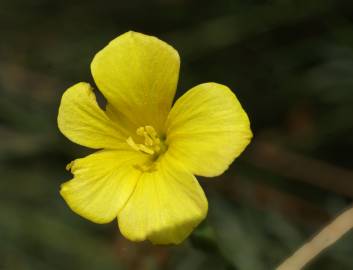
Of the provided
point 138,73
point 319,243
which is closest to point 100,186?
point 138,73

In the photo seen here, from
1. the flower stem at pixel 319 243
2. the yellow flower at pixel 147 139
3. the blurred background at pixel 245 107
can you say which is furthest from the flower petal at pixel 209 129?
the blurred background at pixel 245 107

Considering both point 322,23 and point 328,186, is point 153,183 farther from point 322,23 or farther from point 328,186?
point 322,23

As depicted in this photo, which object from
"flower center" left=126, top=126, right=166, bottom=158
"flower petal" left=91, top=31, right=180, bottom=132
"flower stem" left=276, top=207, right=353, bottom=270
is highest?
"flower petal" left=91, top=31, right=180, bottom=132

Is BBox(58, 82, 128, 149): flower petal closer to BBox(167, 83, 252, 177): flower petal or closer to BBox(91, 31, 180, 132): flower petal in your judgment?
BBox(91, 31, 180, 132): flower petal

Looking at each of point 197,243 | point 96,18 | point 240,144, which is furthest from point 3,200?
point 240,144

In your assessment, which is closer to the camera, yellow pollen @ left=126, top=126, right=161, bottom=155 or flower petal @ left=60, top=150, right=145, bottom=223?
flower petal @ left=60, top=150, right=145, bottom=223

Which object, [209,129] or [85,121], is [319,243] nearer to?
[209,129]

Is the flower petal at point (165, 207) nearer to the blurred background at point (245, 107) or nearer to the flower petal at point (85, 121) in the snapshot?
the flower petal at point (85, 121)

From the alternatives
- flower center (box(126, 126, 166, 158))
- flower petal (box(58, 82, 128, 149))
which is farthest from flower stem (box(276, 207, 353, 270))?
flower petal (box(58, 82, 128, 149))
